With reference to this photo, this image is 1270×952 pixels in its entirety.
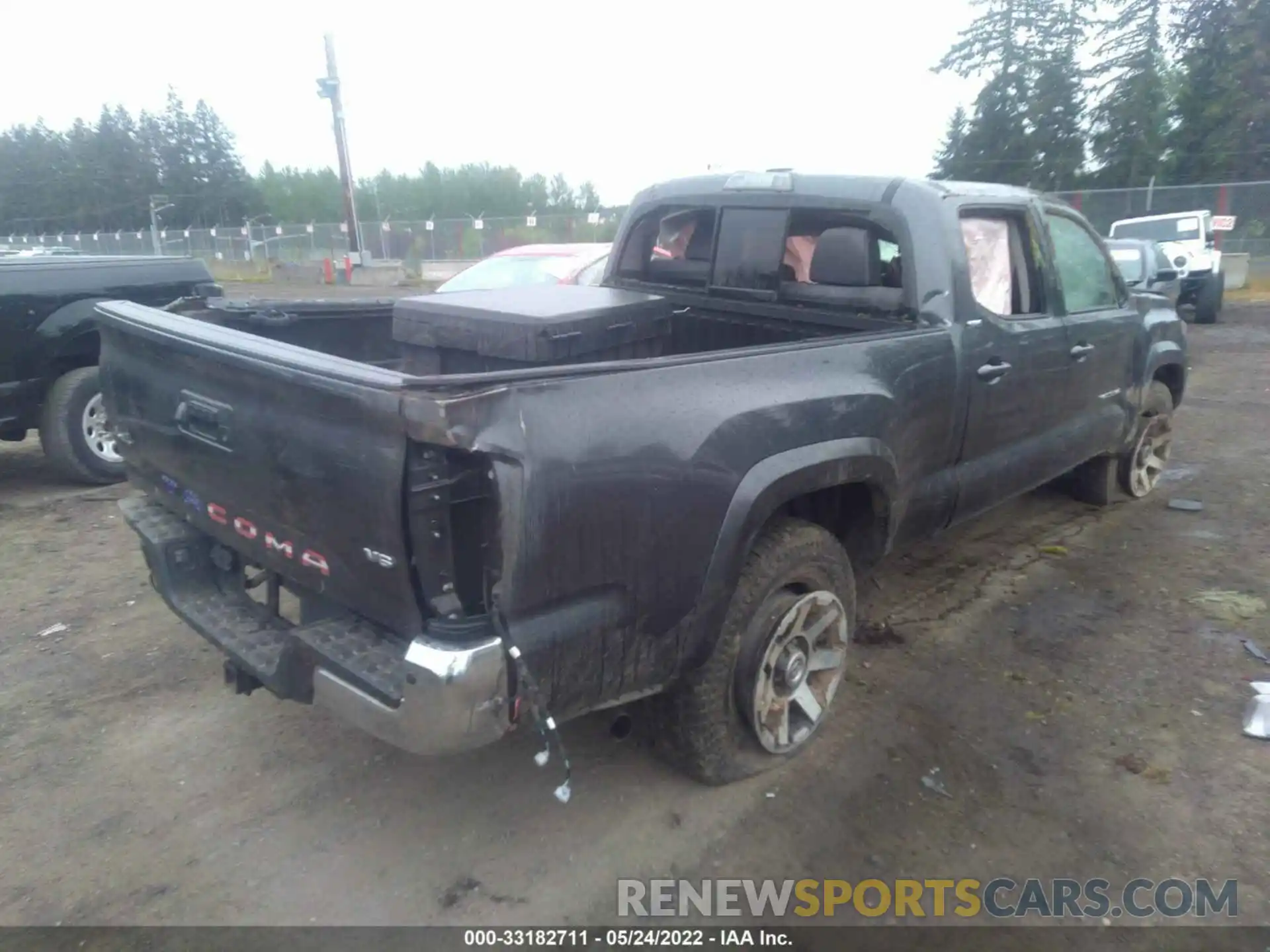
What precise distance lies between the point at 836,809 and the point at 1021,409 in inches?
83.4

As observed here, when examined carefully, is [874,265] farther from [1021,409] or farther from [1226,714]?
[1226,714]

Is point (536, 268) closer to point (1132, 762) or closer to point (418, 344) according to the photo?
point (418, 344)

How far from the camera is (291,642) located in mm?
2549

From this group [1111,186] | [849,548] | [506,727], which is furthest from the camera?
[1111,186]

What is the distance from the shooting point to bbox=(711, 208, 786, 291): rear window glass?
4184mm

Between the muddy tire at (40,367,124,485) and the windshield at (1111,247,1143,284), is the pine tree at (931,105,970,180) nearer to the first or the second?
the windshield at (1111,247,1143,284)

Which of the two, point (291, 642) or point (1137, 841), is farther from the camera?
point (1137, 841)

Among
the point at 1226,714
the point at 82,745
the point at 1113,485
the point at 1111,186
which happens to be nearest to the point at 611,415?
the point at 82,745

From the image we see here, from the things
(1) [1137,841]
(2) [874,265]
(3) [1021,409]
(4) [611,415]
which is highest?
(2) [874,265]

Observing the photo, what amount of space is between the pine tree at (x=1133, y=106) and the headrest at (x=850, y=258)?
34.4 meters

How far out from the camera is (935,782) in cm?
327

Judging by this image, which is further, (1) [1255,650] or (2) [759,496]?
(1) [1255,650]

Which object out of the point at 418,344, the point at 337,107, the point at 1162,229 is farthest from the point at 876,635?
the point at 337,107

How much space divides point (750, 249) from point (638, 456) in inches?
83.5
